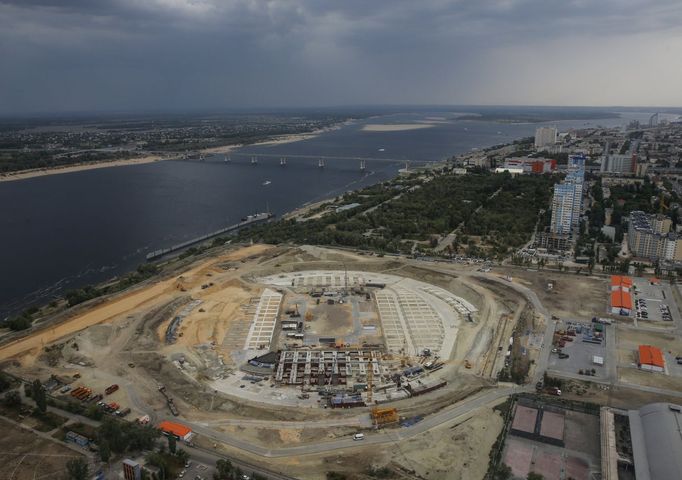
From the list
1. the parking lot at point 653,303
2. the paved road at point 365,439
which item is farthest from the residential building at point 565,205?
the paved road at point 365,439

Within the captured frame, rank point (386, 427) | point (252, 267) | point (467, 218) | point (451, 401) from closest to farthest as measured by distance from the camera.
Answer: point (386, 427), point (451, 401), point (252, 267), point (467, 218)

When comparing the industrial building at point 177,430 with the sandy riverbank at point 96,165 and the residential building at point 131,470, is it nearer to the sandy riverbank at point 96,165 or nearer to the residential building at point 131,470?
the residential building at point 131,470

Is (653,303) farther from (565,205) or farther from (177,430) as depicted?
(177,430)

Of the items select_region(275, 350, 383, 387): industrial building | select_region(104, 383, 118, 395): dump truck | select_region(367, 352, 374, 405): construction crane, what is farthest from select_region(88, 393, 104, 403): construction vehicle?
select_region(367, 352, 374, 405): construction crane

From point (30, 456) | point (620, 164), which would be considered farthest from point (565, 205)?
point (30, 456)

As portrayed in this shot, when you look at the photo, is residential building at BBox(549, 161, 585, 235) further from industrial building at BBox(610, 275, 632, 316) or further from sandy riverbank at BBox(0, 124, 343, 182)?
sandy riverbank at BBox(0, 124, 343, 182)

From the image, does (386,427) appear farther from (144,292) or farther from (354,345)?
(144,292)

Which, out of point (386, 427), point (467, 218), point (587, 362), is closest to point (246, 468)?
point (386, 427)
